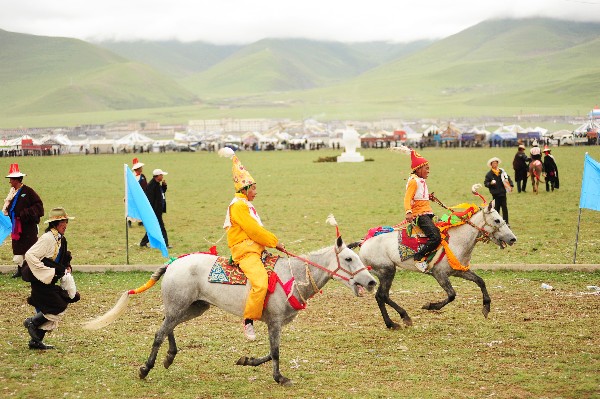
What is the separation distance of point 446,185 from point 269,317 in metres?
29.3

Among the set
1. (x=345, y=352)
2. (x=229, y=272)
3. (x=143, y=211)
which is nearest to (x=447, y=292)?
(x=345, y=352)

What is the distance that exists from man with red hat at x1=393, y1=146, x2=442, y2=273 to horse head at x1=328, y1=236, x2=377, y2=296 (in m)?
2.66

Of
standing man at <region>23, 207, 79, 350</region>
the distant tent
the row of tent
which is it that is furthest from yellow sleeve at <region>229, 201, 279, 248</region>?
the distant tent

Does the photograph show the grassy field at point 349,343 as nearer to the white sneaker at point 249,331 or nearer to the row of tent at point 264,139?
the white sneaker at point 249,331

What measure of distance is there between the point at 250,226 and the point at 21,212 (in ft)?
24.0

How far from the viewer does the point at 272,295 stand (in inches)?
404

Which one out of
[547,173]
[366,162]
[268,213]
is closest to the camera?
[268,213]

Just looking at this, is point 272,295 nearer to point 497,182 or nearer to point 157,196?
point 157,196

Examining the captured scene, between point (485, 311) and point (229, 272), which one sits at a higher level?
point (229, 272)

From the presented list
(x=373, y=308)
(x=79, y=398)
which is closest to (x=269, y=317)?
(x=79, y=398)

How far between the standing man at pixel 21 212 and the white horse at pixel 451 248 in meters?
6.88

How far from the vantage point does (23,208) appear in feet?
51.9

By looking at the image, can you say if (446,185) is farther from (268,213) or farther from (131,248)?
(131,248)

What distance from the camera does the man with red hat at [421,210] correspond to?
12789 mm
